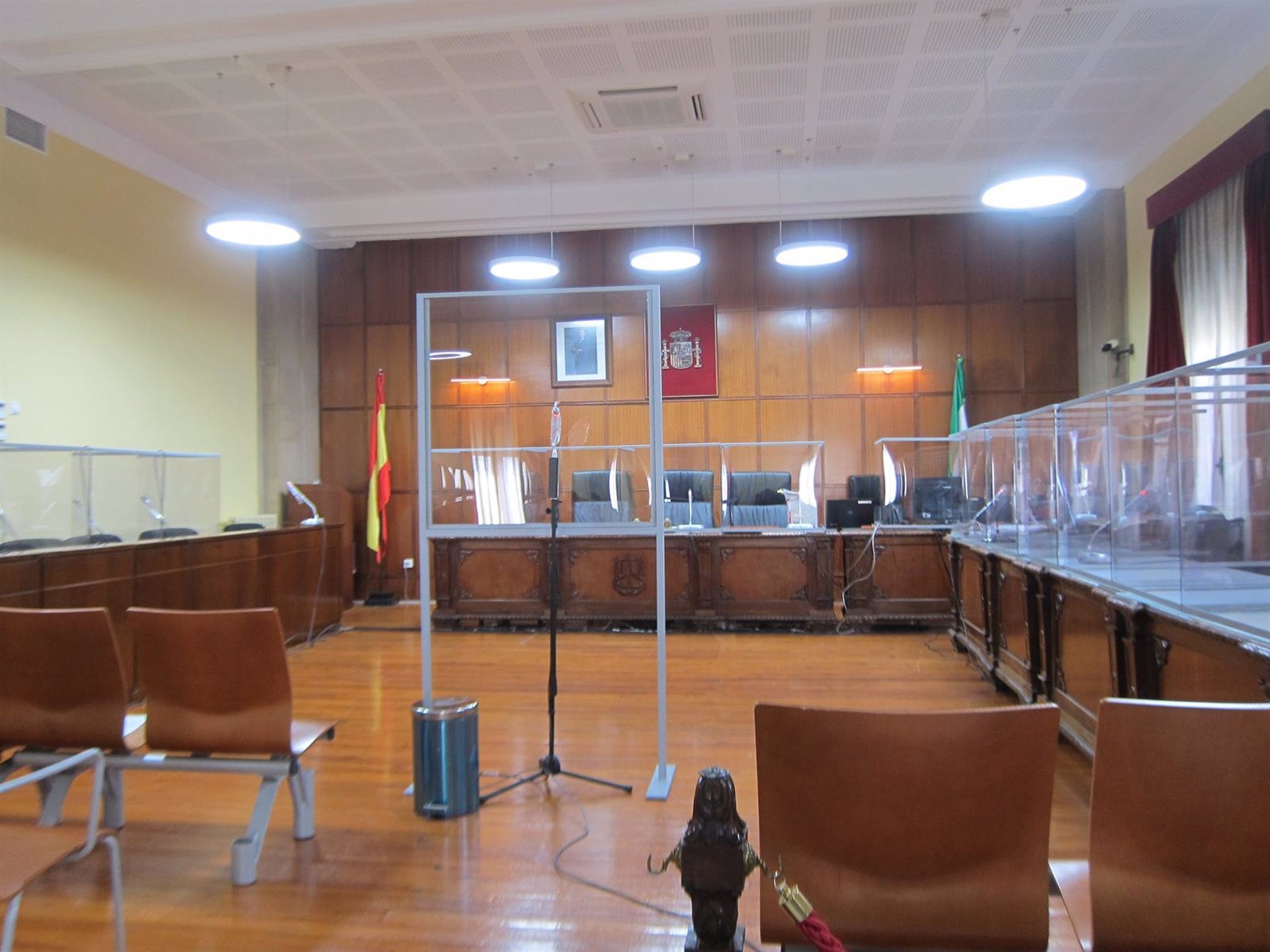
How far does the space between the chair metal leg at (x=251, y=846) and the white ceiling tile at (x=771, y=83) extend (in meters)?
5.64

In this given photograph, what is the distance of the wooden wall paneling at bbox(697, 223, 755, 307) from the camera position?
8789 mm

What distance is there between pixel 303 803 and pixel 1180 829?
2.59 metres

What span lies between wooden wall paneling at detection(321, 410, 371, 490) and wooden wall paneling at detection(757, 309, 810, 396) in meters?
4.65

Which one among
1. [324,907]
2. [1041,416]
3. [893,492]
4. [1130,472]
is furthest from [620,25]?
[324,907]

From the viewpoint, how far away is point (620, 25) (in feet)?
17.2

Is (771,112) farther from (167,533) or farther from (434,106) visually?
(167,533)

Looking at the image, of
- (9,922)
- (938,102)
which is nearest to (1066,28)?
(938,102)

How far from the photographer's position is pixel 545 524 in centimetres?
342

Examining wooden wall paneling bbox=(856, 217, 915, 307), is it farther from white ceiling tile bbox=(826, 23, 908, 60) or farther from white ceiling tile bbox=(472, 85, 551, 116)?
white ceiling tile bbox=(472, 85, 551, 116)

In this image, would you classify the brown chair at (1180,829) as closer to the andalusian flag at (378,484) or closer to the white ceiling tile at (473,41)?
the white ceiling tile at (473,41)

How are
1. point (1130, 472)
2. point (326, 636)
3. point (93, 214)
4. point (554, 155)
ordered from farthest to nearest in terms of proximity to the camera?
point (554, 155) → point (326, 636) → point (93, 214) → point (1130, 472)

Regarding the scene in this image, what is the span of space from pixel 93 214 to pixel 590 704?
565 cm

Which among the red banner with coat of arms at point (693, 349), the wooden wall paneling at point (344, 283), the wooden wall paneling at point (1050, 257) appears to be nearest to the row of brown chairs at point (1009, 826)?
the red banner with coat of arms at point (693, 349)

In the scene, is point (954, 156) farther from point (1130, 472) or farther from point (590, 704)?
point (590, 704)
